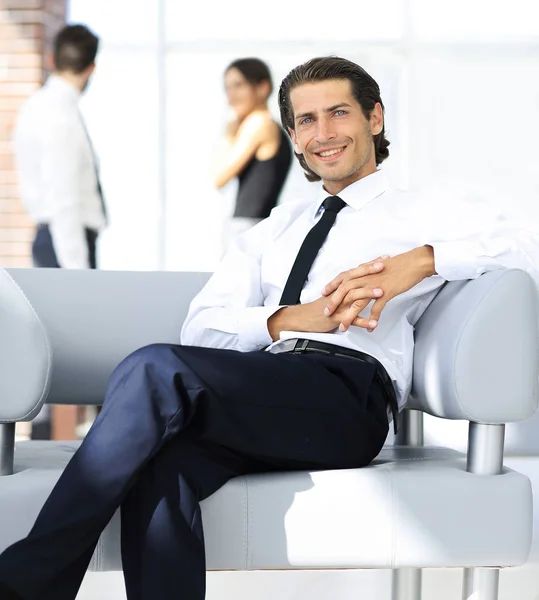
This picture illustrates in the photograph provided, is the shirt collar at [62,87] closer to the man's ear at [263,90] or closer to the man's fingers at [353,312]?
the man's ear at [263,90]

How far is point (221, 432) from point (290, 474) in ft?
0.51

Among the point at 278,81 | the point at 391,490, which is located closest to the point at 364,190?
the point at 391,490

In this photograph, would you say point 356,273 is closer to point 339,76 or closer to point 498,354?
point 498,354

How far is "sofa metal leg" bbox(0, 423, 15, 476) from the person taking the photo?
5.28 ft

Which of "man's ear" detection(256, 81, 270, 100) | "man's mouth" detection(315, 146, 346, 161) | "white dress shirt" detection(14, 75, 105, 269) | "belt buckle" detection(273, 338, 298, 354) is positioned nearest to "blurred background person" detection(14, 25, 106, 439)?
"white dress shirt" detection(14, 75, 105, 269)

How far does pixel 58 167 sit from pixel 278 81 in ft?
5.35

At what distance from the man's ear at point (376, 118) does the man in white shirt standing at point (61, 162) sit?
257 cm

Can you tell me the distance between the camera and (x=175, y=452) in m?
1.53

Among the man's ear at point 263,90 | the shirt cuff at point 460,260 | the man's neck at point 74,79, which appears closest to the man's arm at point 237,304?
the shirt cuff at point 460,260

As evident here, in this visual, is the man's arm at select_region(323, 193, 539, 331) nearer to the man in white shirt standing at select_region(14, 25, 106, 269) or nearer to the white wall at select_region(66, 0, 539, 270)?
the man in white shirt standing at select_region(14, 25, 106, 269)

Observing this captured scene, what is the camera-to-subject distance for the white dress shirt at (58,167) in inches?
180

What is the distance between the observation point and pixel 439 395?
5.58 ft

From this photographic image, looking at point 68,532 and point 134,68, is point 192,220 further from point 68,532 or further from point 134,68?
point 68,532

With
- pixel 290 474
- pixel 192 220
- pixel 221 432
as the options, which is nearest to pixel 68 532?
pixel 221 432
